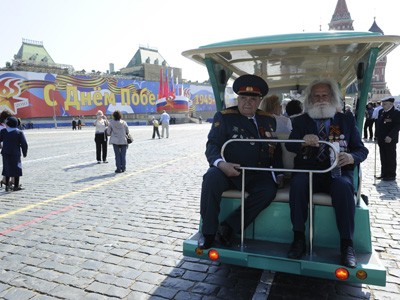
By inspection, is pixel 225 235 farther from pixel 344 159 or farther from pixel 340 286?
pixel 344 159

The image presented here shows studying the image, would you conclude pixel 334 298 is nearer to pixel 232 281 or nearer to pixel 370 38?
pixel 232 281

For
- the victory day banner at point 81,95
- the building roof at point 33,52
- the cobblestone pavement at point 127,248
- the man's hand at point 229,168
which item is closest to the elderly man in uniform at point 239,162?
the man's hand at point 229,168

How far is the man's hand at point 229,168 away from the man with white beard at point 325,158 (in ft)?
1.80

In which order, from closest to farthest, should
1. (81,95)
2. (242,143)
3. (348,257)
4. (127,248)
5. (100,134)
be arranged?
(348,257)
(242,143)
(127,248)
(100,134)
(81,95)

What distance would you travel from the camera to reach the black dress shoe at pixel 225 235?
3166 mm

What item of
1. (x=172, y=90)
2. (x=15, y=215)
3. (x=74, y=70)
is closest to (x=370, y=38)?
(x=15, y=215)

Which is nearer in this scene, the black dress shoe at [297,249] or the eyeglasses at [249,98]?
the black dress shoe at [297,249]

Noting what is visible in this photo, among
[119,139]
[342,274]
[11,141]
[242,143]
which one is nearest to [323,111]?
[242,143]

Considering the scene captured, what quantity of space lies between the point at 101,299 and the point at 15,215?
3455 mm

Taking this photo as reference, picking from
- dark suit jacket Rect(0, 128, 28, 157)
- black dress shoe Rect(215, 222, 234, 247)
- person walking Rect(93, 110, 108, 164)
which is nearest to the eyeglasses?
black dress shoe Rect(215, 222, 234, 247)

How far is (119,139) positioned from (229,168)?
284 inches

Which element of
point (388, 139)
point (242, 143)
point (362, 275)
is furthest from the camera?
point (388, 139)

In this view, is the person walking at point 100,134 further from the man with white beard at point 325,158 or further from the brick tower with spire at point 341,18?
the brick tower with spire at point 341,18

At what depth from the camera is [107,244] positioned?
4.36 metres
